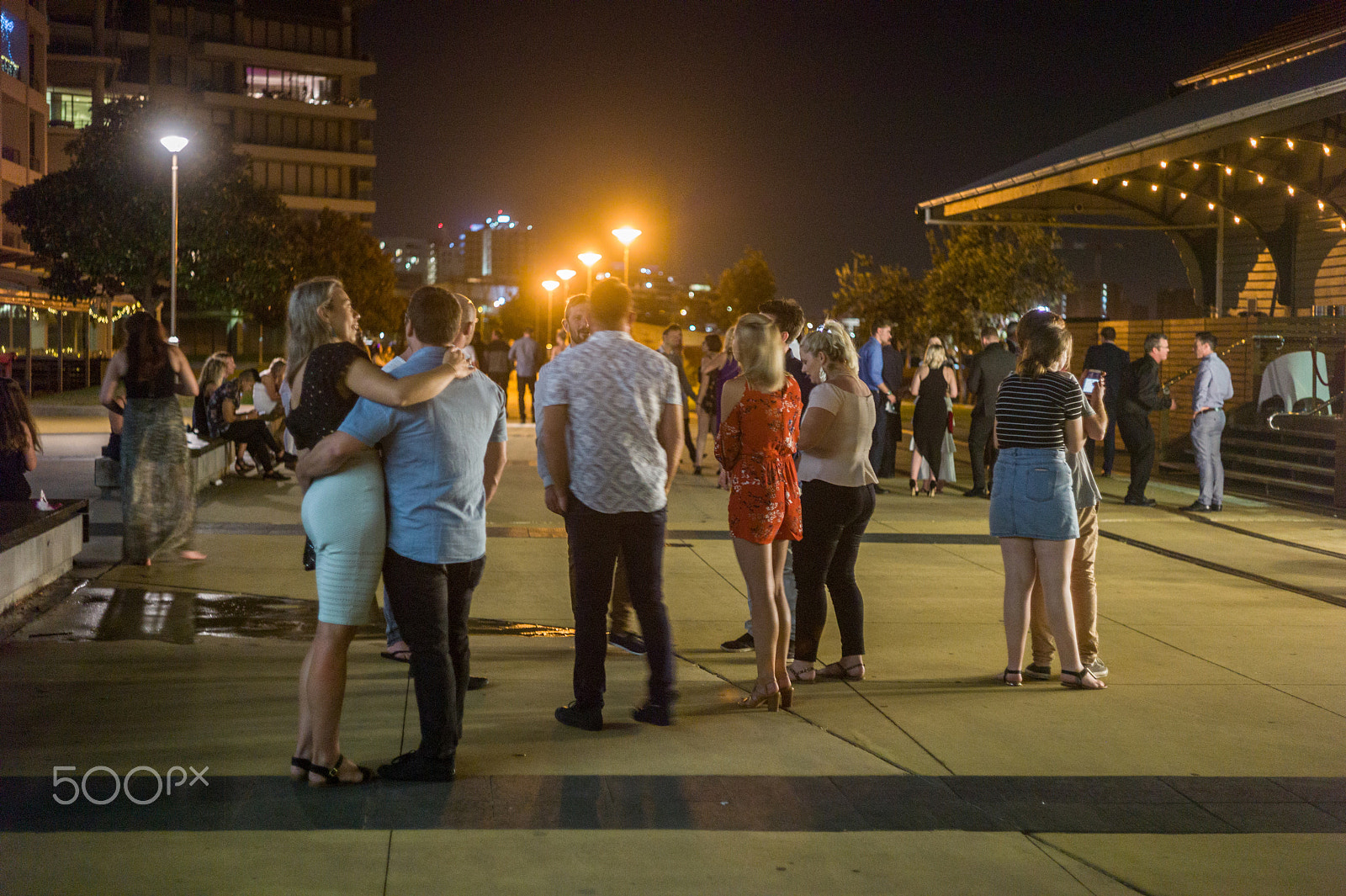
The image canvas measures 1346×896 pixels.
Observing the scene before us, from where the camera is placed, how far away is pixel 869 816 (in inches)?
165

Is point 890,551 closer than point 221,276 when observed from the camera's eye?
Yes

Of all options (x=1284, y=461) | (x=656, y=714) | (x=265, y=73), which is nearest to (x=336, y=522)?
(x=656, y=714)

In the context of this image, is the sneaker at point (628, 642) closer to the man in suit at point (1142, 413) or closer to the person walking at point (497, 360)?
the man in suit at point (1142, 413)

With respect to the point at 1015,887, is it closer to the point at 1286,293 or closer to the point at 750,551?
the point at 750,551

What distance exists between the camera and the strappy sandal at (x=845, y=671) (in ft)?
20.0

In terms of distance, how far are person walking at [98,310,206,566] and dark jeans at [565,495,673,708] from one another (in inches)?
170

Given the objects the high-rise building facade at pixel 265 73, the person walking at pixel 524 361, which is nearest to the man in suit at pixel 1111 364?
the person walking at pixel 524 361

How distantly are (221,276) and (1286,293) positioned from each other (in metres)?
32.4

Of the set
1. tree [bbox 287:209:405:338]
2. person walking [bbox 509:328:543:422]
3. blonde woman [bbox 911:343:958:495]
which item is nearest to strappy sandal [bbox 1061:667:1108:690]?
blonde woman [bbox 911:343:958:495]

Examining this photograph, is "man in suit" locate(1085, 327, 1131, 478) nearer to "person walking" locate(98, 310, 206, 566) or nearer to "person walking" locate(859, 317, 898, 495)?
"person walking" locate(859, 317, 898, 495)

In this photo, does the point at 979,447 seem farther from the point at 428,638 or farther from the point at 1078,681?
the point at 428,638

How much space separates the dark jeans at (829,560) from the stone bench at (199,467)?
506 centimetres

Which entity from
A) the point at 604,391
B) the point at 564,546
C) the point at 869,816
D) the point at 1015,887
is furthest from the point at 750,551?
the point at 564,546

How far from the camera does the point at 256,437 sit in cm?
1434
